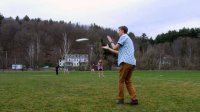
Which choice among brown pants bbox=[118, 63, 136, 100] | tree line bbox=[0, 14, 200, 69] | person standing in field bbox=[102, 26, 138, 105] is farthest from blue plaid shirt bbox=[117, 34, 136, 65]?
tree line bbox=[0, 14, 200, 69]

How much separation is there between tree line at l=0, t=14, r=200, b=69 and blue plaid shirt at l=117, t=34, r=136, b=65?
4471 inches

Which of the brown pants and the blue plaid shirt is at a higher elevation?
the blue plaid shirt

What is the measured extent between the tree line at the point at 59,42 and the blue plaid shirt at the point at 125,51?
113573mm

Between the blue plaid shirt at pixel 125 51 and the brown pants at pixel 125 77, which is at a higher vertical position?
the blue plaid shirt at pixel 125 51

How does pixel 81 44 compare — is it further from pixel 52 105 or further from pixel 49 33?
pixel 52 105

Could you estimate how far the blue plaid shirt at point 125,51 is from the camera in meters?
10.2

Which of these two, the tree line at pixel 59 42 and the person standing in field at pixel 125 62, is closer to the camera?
the person standing in field at pixel 125 62

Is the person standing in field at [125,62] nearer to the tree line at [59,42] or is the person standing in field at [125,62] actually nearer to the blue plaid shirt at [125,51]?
the blue plaid shirt at [125,51]

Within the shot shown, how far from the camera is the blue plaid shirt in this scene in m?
10.2

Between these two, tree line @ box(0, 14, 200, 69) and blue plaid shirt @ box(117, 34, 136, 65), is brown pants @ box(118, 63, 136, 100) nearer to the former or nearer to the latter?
blue plaid shirt @ box(117, 34, 136, 65)

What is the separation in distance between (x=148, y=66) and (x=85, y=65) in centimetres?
2066

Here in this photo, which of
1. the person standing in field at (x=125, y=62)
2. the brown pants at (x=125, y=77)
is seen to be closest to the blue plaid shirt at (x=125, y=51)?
the person standing in field at (x=125, y=62)

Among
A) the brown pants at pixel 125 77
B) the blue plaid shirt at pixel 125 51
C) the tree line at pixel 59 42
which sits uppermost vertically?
the tree line at pixel 59 42

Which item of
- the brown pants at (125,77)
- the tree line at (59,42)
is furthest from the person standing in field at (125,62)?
the tree line at (59,42)
